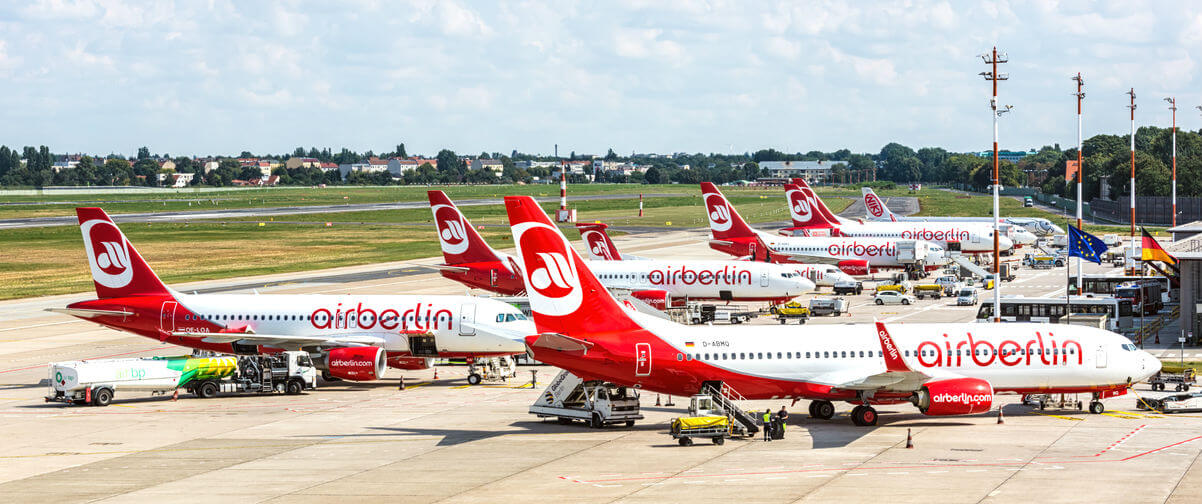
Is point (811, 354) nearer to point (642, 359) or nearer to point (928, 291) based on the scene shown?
point (642, 359)

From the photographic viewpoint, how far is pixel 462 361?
6600 centimetres

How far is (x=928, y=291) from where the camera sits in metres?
107

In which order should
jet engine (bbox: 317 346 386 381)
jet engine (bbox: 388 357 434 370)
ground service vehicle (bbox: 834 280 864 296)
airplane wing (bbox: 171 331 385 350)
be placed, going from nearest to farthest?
jet engine (bbox: 317 346 386 381)
airplane wing (bbox: 171 331 385 350)
jet engine (bbox: 388 357 434 370)
ground service vehicle (bbox: 834 280 864 296)

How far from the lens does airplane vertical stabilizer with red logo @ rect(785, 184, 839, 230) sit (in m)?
141

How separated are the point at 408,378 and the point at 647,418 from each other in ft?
60.2

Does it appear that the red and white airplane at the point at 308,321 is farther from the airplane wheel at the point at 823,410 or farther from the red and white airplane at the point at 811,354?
the airplane wheel at the point at 823,410

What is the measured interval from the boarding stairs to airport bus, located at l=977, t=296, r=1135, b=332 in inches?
1445

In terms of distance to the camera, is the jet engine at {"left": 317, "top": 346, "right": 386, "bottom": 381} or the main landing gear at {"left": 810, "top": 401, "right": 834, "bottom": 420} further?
the jet engine at {"left": 317, "top": 346, "right": 386, "bottom": 381}

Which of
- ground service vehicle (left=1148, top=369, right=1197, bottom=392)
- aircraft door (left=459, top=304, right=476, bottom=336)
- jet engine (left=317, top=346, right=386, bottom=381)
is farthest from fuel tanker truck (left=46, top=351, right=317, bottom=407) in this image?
ground service vehicle (left=1148, top=369, right=1197, bottom=392)

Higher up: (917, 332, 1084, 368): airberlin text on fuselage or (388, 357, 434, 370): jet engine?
(917, 332, 1084, 368): airberlin text on fuselage

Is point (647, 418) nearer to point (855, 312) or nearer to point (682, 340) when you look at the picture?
point (682, 340)

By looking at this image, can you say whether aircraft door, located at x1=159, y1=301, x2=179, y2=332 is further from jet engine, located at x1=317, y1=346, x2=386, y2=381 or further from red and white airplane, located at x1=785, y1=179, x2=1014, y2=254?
red and white airplane, located at x1=785, y1=179, x2=1014, y2=254

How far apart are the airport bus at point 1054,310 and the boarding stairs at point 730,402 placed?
36702mm

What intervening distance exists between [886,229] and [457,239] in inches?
2405
